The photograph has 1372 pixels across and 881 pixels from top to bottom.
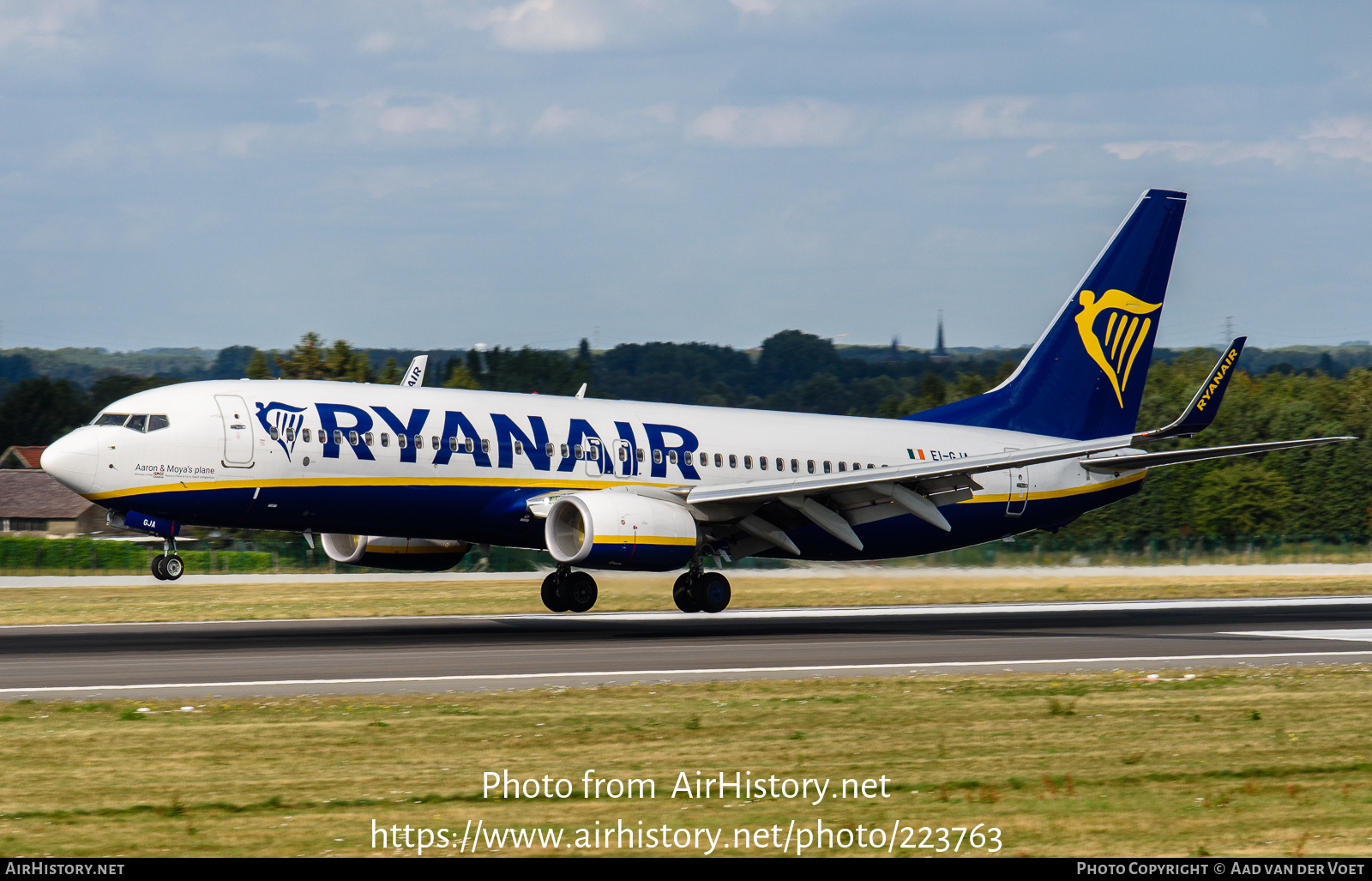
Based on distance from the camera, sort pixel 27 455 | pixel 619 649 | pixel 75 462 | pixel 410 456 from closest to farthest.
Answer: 1. pixel 619 649
2. pixel 75 462
3. pixel 410 456
4. pixel 27 455

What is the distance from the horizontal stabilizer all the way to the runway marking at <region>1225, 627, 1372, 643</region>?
3.47m

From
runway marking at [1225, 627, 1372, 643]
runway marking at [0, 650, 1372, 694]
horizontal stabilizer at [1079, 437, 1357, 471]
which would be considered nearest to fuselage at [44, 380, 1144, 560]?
horizontal stabilizer at [1079, 437, 1357, 471]

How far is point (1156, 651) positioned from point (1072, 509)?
43.2 feet

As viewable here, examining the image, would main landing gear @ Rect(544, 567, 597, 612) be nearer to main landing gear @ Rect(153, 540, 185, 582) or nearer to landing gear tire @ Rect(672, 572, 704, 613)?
landing gear tire @ Rect(672, 572, 704, 613)

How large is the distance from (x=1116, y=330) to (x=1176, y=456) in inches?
299

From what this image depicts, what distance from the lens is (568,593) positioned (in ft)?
104

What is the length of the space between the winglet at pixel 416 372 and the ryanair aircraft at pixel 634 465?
113mm

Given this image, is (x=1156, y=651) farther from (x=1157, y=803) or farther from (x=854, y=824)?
(x=854, y=824)

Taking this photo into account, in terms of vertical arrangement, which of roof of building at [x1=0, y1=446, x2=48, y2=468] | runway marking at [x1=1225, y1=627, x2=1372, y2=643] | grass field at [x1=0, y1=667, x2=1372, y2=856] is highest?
roof of building at [x1=0, y1=446, x2=48, y2=468]

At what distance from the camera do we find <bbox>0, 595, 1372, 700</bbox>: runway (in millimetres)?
19562

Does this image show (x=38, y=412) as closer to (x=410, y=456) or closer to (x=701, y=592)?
(x=410, y=456)

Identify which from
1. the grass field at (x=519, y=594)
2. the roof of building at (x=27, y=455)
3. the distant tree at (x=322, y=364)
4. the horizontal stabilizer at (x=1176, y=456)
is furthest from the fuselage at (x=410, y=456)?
the roof of building at (x=27, y=455)

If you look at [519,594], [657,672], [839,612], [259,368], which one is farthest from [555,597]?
[259,368]

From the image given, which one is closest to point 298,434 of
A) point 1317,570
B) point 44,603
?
point 44,603
